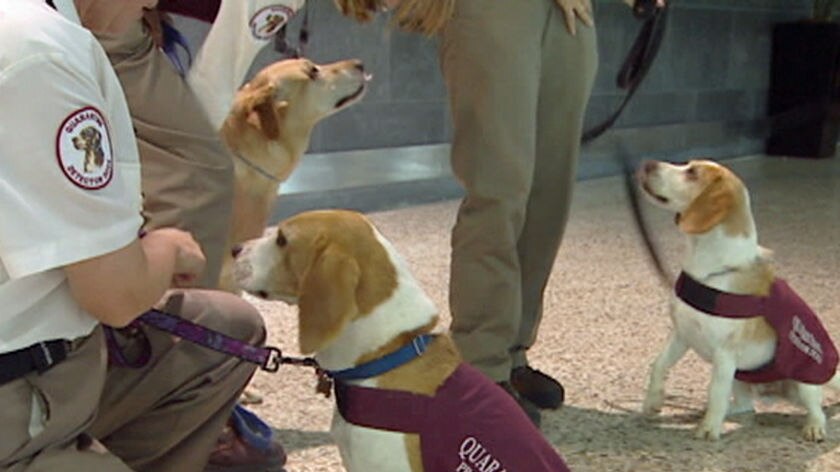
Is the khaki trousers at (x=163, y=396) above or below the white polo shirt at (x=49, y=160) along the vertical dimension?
below

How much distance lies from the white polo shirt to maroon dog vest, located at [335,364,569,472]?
47cm

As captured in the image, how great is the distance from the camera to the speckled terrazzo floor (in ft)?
7.21

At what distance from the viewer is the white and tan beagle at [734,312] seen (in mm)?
2271

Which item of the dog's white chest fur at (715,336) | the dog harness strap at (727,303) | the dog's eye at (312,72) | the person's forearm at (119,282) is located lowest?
the dog's white chest fur at (715,336)

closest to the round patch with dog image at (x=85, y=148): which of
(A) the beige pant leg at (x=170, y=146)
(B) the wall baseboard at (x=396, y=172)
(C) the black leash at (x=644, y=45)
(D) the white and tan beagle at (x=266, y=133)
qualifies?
(A) the beige pant leg at (x=170, y=146)

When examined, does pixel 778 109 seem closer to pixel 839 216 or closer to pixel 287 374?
pixel 839 216

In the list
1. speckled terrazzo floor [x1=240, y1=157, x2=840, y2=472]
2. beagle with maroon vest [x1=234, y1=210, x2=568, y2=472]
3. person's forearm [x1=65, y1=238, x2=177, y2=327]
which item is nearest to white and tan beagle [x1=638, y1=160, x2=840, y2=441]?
speckled terrazzo floor [x1=240, y1=157, x2=840, y2=472]

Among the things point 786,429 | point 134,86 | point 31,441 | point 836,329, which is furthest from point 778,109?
point 31,441

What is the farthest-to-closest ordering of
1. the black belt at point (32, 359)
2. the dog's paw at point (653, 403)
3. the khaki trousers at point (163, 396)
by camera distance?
the dog's paw at point (653, 403) < the khaki trousers at point (163, 396) < the black belt at point (32, 359)

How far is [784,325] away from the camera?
228 cm

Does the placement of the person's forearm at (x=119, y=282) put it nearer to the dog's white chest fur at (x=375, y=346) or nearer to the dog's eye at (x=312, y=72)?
the dog's white chest fur at (x=375, y=346)

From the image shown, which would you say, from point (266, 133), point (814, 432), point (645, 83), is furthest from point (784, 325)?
point (645, 83)

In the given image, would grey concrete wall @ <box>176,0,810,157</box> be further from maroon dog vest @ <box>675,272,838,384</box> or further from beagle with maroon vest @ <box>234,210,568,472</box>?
beagle with maroon vest @ <box>234,210,568,472</box>

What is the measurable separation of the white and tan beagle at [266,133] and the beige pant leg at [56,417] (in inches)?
40.6
